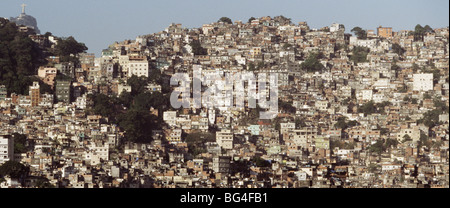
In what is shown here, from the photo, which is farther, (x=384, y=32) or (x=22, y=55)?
(x=384, y=32)

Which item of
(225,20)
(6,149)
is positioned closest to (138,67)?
(225,20)

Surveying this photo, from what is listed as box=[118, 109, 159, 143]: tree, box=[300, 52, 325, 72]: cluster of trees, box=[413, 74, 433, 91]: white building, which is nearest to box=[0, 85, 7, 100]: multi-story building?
box=[118, 109, 159, 143]: tree

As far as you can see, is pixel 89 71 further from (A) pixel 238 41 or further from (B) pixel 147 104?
(A) pixel 238 41

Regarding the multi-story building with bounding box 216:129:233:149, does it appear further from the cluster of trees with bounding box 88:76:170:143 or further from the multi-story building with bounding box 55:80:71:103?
the multi-story building with bounding box 55:80:71:103
